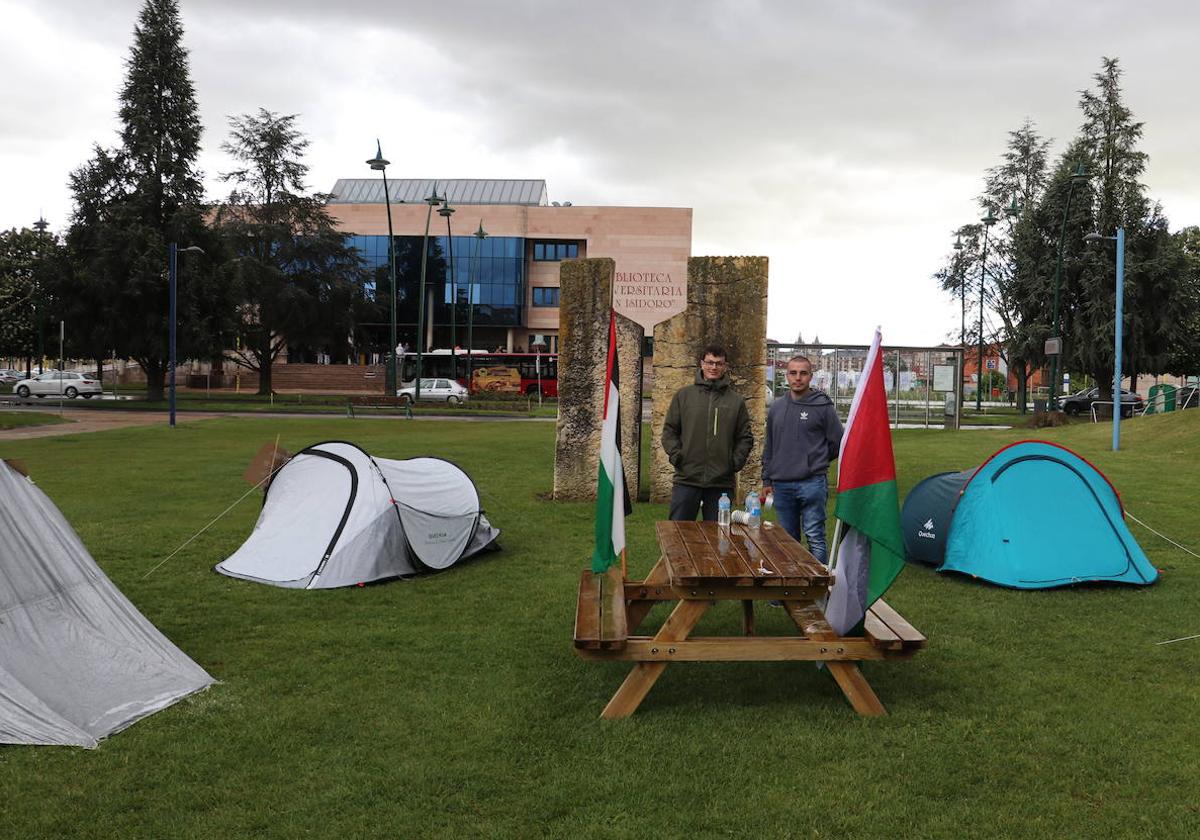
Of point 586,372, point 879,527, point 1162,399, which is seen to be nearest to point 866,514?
point 879,527

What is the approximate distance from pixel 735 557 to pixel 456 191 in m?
80.2

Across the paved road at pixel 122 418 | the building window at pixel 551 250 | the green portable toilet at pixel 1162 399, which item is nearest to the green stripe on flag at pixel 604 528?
the paved road at pixel 122 418

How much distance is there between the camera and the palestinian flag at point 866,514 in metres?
5.14

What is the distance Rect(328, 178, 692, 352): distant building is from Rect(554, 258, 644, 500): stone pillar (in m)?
54.8

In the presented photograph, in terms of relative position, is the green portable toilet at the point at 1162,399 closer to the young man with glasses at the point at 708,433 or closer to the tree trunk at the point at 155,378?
the young man with glasses at the point at 708,433

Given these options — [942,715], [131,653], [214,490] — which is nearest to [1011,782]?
[942,715]

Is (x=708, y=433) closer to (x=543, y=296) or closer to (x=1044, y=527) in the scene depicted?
(x=1044, y=527)

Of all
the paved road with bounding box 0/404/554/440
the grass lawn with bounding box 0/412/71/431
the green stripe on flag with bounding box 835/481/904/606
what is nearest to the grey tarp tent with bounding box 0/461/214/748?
the green stripe on flag with bounding box 835/481/904/606

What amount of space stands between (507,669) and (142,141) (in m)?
45.0

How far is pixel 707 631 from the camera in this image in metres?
7.04

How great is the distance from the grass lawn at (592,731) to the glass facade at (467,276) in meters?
62.5

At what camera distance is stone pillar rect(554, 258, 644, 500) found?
1288cm

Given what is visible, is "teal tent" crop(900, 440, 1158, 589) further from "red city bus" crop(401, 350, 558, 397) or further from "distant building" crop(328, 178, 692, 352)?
"distant building" crop(328, 178, 692, 352)

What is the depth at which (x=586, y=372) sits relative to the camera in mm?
12969
